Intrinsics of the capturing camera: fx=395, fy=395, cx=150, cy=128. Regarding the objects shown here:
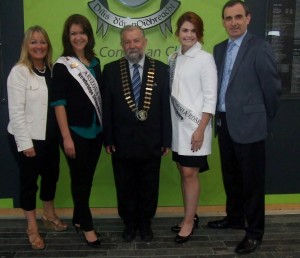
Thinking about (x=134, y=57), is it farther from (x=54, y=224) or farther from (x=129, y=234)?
(x=54, y=224)

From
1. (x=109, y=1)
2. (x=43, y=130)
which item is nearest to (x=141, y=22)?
(x=109, y=1)

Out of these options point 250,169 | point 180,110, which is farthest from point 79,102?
point 250,169

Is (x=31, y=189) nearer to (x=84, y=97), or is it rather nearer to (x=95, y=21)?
(x=84, y=97)

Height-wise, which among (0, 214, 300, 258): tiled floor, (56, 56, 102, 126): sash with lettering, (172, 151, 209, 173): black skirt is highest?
(56, 56, 102, 126): sash with lettering

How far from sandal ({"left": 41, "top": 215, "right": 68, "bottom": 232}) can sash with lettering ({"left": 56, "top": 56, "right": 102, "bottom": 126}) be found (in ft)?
3.49

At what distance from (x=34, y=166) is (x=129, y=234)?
87cm

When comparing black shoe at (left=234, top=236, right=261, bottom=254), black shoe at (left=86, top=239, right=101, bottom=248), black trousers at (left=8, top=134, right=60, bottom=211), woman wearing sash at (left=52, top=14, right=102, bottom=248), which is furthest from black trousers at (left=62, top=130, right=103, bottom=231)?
black shoe at (left=234, top=236, right=261, bottom=254)

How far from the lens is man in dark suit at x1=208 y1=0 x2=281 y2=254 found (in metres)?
2.65

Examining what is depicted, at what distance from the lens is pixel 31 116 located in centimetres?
269

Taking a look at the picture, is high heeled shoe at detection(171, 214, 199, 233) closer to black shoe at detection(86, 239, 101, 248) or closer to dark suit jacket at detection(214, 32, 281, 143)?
black shoe at detection(86, 239, 101, 248)

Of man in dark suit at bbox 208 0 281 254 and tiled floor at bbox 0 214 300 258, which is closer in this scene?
man in dark suit at bbox 208 0 281 254

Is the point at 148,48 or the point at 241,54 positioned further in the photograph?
the point at 148,48

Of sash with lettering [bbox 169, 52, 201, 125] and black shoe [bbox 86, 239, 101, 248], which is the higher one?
sash with lettering [bbox 169, 52, 201, 125]

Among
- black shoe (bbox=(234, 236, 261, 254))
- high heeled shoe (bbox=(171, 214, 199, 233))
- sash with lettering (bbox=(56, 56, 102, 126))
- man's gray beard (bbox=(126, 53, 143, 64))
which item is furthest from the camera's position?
high heeled shoe (bbox=(171, 214, 199, 233))
